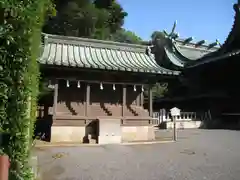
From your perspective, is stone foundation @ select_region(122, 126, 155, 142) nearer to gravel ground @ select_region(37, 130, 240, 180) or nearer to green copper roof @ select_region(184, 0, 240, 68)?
gravel ground @ select_region(37, 130, 240, 180)

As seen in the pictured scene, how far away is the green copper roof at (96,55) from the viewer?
13076mm

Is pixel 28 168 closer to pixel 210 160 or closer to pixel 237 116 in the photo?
pixel 210 160

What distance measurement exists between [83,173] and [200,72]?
22059mm

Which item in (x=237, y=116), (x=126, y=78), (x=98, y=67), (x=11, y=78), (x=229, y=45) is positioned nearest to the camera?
(x=11, y=78)

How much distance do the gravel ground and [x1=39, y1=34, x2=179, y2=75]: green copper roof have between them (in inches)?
172

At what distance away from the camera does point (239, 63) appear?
22.2 m

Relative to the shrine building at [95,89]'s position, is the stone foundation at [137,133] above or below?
below

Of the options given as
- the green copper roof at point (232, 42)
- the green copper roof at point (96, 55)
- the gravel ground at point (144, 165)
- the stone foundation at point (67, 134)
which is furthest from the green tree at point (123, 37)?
the gravel ground at point (144, 165)

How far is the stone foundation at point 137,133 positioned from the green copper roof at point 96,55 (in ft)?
9.47

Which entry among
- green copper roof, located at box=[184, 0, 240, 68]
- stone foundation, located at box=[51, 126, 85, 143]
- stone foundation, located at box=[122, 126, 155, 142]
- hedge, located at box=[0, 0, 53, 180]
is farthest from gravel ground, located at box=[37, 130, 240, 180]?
green copper roof, located at box=[184, 0, 240, 68]

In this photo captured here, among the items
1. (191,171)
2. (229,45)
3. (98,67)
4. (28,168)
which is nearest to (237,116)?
(229,45)

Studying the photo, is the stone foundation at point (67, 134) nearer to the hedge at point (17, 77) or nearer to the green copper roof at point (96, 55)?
the green copper roof at point (96, 55)

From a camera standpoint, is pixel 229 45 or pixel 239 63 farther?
pixel 229 45

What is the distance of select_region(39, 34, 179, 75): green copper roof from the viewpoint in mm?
13076
